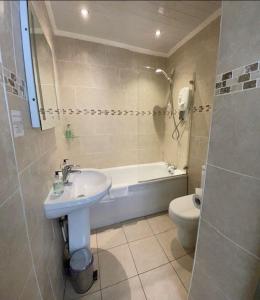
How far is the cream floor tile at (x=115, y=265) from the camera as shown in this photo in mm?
1136

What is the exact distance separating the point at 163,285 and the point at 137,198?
83 cm

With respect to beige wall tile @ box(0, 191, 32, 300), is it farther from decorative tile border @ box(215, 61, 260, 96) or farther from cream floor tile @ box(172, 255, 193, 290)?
cream floor tile @ box(172, 255, 193, 290)

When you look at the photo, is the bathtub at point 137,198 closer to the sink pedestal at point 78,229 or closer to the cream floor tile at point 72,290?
the sink pedestal at point 78,229

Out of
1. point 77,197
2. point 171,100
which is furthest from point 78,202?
point 171,100

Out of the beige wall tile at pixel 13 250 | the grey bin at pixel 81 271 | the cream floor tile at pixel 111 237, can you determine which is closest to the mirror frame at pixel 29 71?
the beige wall tile at pixel 13 250

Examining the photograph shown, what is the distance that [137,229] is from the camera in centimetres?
165

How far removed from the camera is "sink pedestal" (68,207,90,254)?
1.04 meters

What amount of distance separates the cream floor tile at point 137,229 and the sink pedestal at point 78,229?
60cm

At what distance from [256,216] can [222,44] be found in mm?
649

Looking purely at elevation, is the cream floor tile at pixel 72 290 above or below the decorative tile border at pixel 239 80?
below

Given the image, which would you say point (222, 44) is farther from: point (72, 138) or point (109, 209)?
point (72, 138)

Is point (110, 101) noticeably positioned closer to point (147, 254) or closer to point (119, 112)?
point (119, 112)

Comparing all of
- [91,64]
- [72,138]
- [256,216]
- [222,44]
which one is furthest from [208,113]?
[72,138]

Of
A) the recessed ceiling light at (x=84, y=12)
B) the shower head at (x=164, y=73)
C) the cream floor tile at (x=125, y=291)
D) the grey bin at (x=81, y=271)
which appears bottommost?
the cream floor tile at (x=125, y=291)
